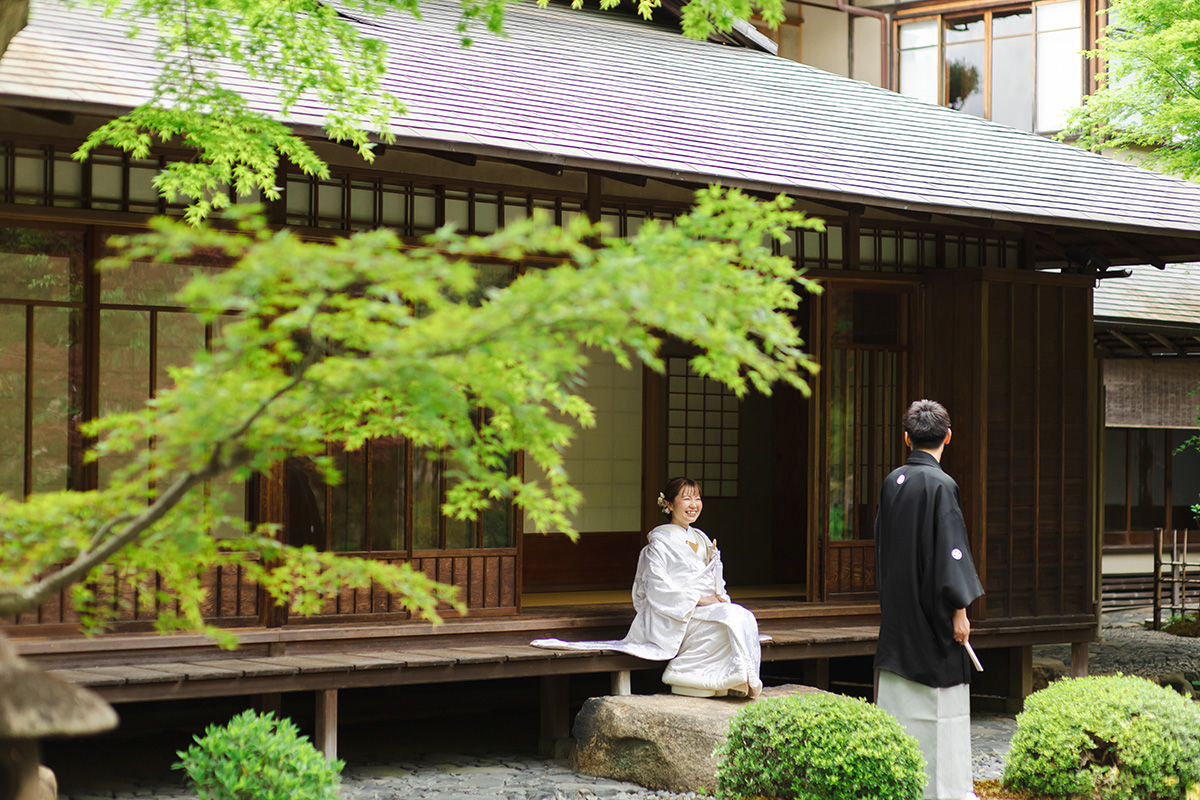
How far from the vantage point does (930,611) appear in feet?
21.1

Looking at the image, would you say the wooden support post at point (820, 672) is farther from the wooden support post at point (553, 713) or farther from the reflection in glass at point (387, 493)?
the reflection in glass at point (387, 493)

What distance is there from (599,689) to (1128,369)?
8.23 meters

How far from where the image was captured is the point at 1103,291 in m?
15.8

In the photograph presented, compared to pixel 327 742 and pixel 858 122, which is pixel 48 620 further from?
pixel 858 122

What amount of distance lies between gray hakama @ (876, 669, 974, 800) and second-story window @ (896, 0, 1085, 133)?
16009 mm

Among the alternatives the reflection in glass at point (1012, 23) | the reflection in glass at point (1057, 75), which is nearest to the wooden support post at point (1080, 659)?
the reflection in glass at point (1057, 75)

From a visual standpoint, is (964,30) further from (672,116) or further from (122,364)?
(122,364)

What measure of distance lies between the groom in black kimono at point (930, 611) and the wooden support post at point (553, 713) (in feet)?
8.90

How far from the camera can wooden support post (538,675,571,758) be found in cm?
864

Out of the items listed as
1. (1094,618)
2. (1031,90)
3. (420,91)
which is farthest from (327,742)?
(1031,90)

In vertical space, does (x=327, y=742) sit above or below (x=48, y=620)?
below

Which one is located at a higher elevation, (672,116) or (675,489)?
(672,116)

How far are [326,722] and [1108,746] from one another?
167 inches

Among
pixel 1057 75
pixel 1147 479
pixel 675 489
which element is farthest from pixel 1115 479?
pixel 675 489
